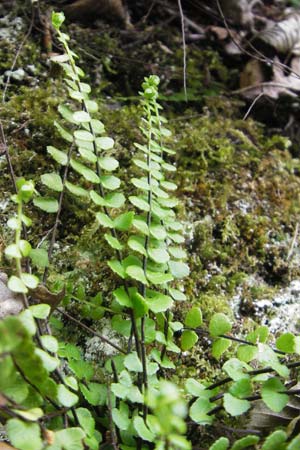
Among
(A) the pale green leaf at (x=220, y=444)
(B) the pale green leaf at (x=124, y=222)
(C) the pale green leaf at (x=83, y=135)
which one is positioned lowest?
(A) the pale green leaf at (x=220, y=444)

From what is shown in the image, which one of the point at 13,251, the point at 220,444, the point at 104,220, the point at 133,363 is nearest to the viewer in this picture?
the point at 13,251

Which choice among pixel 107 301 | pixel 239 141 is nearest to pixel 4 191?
pixel 107 301

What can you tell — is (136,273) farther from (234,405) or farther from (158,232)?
(234,405)

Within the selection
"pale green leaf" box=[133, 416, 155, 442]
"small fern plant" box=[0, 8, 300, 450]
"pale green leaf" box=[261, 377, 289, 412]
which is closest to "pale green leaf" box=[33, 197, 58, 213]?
"small fern plant" box=[0, 8, 300, 450]

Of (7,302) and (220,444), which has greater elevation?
(7,302)

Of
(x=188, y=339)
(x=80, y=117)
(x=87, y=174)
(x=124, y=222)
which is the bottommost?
(x=188, y=339)

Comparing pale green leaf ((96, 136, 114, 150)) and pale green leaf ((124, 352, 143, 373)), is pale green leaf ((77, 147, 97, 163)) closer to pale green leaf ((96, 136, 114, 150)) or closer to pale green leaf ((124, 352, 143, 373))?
pale green leaf ((96, 136, 114, 150))

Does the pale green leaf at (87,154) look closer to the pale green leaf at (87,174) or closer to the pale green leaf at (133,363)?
the pale green leaf at (87,174)

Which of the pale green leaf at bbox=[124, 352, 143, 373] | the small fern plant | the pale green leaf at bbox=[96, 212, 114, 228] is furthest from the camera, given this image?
the pale green leaf at bbox=[96, 212, 114, 228]

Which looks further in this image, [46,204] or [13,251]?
[46,204]

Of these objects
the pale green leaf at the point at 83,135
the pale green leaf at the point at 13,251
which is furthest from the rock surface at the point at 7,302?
the pale green leaf at the point at 83,135

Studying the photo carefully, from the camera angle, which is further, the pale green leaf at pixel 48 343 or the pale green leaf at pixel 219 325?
the pale green leaf at pixel 219 325

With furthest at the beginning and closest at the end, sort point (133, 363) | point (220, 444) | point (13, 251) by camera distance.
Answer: point (133, 363), point (220, 444), point (13, 251)

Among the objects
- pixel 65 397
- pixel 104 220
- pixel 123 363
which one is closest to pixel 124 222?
pixel 104 220
